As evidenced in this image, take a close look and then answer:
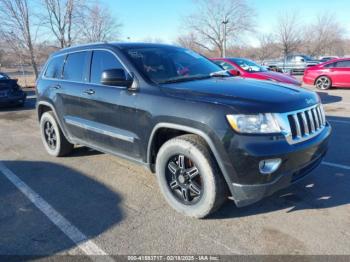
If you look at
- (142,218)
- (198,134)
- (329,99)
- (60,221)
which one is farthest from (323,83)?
(60,221)

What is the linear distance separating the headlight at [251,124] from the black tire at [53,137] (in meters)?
3.54

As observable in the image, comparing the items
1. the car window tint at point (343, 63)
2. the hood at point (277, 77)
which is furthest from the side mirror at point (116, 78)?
the car window tint at point (343, 63)

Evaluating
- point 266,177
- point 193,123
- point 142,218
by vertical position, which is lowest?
point 142,218

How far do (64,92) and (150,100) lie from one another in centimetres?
203

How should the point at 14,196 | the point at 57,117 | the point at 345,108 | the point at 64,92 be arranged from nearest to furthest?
the point at 14,196, the point at 64,92, the point at 57,117, the point at 345,108

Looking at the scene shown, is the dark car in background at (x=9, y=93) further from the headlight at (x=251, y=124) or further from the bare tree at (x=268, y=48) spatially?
the bare tree at (x=268, y=48)

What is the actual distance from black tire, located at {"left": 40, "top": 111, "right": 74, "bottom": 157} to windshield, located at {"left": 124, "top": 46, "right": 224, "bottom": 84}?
220 cm

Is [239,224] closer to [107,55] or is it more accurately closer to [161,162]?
[161,162]

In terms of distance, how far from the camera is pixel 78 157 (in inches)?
220

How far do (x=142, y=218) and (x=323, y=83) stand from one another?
13.1 m

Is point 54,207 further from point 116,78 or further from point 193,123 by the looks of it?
point 193,123

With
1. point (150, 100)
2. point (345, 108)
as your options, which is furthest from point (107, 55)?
point (345, 108)

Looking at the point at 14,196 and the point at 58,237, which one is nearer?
the point at 58,237

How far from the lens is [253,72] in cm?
1005
